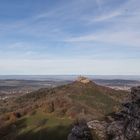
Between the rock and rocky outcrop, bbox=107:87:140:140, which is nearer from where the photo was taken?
rocky outcrop, bbox=107:87:140:140

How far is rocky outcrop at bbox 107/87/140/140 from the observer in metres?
46.4

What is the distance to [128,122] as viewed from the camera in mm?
49062

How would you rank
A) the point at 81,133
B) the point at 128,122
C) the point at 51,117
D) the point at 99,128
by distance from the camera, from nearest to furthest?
1. the point at 128,122
2. the point at 99,128
3. the point at 81,133
4. the point at 51,117

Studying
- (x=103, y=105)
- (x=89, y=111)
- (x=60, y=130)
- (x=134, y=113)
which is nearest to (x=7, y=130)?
(x=60, y=130)

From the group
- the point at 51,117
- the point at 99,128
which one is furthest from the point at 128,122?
the point at 51,117

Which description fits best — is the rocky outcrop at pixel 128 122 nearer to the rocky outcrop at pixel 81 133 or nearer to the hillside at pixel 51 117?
the rocky outcrop at pixel 81 133

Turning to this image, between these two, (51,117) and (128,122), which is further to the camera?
(51,117)

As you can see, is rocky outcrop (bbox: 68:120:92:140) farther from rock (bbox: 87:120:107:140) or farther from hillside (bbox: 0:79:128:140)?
hillside (bbox: 0:79:128:140)

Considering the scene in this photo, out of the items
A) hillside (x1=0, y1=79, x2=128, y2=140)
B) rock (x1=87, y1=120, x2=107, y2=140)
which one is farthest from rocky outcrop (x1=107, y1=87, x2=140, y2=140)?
hillside (x1=0, y1=79, x2=128, y2=140)

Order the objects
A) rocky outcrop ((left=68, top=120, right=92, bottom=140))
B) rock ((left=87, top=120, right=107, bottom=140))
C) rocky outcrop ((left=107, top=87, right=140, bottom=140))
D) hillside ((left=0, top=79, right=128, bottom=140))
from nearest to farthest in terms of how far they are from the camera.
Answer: rocky outcrop ((left=107, top=87, right=140, bottom=140)) < rock ((left=87, top=120, right=107, bottom=140)) < rocky outcrop ((left=68, top=120, right=92, bottom=140)) < hillside ((left=0, top=79, right=128, bottom=140))

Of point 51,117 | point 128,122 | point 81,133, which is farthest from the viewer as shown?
point 51,117

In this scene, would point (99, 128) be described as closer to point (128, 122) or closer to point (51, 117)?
point (128, 122)

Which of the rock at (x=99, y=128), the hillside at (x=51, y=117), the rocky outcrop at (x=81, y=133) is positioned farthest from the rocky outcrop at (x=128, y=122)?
the hillside at (x=51, y=117)

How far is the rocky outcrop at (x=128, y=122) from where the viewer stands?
152 ft
